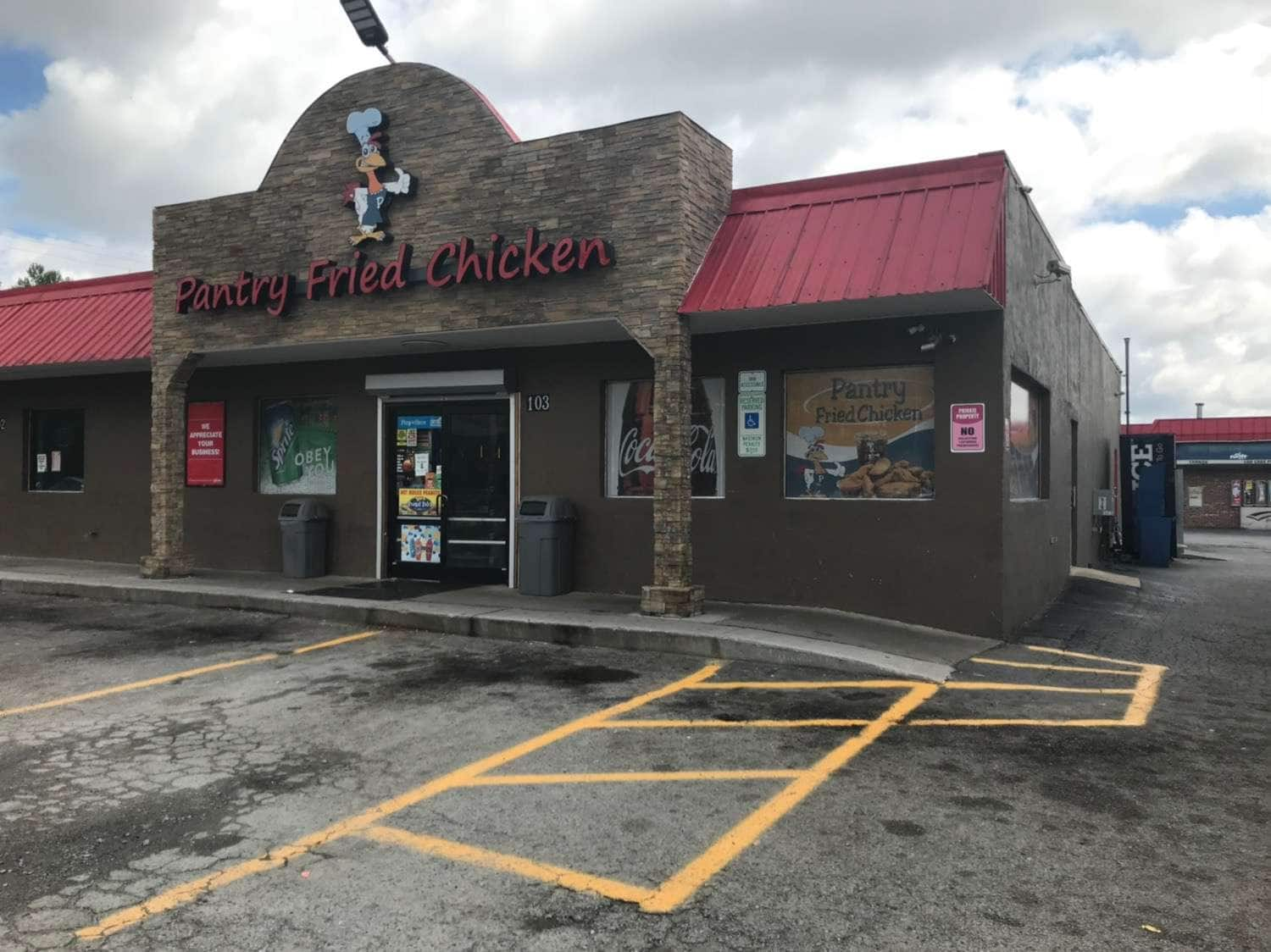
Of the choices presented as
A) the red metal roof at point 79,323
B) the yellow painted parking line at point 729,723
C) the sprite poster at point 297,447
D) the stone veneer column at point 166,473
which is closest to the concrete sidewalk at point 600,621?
the stone veneer column at point 166,473

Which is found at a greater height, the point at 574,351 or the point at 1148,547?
the point at 574,351

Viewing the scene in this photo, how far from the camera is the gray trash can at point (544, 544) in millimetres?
11125

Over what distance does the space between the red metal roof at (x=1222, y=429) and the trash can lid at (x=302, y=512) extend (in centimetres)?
3308

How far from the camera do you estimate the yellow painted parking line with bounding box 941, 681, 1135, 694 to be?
7422 mm

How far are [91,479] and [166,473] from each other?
3.67 metres

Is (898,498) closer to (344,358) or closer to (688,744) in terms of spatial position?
(688,744)

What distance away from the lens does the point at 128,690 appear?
704 cm

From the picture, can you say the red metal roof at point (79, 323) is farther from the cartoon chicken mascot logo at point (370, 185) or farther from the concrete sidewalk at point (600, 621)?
the cartoon chicken mascot logo at point (370, 185)

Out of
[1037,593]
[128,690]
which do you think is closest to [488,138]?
[128,690]

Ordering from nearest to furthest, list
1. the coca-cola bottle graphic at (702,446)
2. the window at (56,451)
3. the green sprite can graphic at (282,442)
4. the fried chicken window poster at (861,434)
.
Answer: the fried chicken window poster at (861,434) → the coca-cola bottle graphic at (702,446) → the green sprite can graphic at (282,442) → the window at (56,451)

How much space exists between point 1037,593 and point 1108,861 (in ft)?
25.6

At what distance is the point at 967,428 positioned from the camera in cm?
941

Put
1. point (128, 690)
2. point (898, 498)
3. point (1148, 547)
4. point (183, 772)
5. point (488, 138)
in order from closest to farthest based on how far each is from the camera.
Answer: point (183, 772)
point (128, 690)
point (898, 498)
point (488, 138)
point (1148, 547)

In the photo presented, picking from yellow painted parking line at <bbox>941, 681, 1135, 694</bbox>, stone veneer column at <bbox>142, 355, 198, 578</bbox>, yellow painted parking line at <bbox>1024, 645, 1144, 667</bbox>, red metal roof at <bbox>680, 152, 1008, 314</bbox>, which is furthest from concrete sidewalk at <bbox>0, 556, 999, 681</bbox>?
red metal roof at <bbox>680, 152, 1008, 314</bbox>
